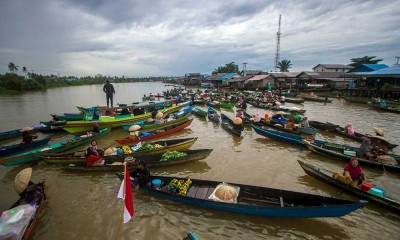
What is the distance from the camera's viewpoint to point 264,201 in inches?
256

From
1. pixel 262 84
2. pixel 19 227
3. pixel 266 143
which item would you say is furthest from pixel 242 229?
pixel 262 84

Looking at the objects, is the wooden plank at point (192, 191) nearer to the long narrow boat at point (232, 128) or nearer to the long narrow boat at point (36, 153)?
the long narrow boat at point (232, 128)

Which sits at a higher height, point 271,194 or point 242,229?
point 271,194

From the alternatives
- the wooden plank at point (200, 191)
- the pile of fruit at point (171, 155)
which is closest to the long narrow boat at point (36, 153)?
the pile of fruit at point (171, 155)

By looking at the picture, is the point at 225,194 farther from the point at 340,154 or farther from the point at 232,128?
the point at 232,128

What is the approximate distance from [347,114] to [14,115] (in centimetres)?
3604

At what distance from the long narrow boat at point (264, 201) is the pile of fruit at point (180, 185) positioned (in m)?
0.11

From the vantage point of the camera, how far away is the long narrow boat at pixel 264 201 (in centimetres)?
532

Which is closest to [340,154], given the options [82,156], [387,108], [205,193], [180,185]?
[205,193]

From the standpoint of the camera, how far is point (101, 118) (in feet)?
51.0

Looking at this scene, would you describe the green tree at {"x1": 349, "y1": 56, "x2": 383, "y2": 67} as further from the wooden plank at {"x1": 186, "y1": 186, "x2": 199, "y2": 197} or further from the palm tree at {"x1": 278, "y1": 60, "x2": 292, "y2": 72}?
the wooden plank at {"x1": 186, "y1": 186, "x2": 199, "y2": 197}

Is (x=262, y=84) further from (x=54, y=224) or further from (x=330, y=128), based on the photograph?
(x=54, y=224)

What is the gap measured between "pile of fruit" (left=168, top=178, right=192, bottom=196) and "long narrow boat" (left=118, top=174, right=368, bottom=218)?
0.11 metres

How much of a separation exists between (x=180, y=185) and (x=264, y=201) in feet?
9.49
